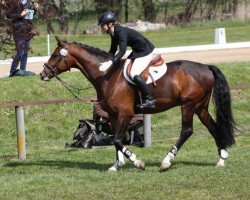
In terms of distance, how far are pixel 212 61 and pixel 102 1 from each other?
26752mm

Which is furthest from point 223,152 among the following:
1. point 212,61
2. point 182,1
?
point 182,1

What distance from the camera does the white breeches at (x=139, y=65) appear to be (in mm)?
12062

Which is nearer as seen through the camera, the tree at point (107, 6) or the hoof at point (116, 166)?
the hoof at point (116, 166)

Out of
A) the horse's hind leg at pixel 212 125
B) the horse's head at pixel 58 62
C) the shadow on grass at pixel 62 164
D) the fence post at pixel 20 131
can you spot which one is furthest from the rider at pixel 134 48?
the fence post at pixel 20 131

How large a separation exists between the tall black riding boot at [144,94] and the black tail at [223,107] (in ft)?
3.83

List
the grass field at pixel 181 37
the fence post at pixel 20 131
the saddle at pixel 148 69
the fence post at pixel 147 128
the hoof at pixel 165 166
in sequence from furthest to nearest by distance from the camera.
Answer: the grass field at pixel 181 37
the fence post at pixel 147 128
the fence post at pixel 20 131
the saddle at pixel 148 69
the hoof at pixel 165 166

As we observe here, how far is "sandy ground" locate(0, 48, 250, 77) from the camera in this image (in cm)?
2505

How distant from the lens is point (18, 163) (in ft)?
44.6

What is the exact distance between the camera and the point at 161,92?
12273 mm

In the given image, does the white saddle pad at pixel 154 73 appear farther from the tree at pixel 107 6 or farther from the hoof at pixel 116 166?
the tree at pixel 107 6

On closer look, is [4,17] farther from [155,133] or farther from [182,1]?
[182,1]

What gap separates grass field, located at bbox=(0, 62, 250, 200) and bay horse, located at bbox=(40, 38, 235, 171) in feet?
1.43

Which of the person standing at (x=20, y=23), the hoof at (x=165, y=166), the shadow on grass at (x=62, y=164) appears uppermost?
the person standing at (x=20, y=23)

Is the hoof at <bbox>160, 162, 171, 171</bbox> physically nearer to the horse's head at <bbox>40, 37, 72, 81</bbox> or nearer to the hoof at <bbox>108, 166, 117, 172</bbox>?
the hoof at <bbox>108, 166, 117, 172</bbox>
